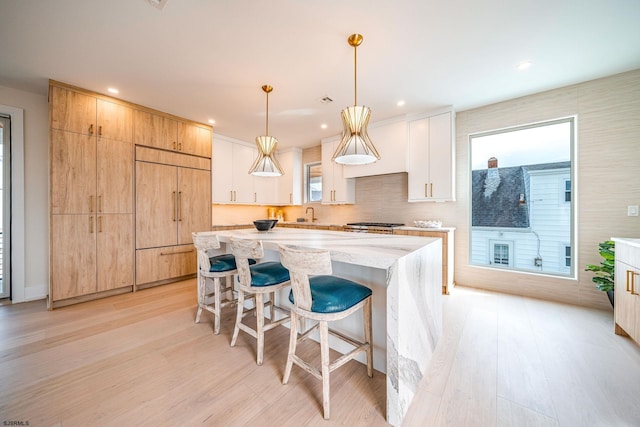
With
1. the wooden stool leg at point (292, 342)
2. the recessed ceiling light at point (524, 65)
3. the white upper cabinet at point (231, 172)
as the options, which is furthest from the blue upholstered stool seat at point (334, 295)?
the white upper cabinet at point (231, 172)

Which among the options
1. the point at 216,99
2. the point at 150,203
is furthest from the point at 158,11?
the point at 150,203

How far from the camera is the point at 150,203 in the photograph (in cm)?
355

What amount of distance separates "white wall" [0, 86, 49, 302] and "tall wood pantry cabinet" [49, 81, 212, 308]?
604mm

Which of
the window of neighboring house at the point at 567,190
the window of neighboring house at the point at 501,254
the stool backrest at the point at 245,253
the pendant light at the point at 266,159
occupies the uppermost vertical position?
the pendant light at the point at 266,159

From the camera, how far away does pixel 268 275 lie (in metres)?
1.92

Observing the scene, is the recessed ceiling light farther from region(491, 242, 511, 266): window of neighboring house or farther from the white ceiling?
region(491, 242, 511, 266): window of neighboring house

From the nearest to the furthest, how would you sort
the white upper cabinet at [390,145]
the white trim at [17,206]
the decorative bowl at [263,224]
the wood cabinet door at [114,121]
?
1. the decorative bowl at [263,224]
2. the white trim at [17,206]
3. the wood cabinet door at [114,121]
4. the white upper cabinet at [390,145]

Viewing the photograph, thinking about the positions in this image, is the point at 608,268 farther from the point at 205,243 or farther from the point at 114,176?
the point at 114,176

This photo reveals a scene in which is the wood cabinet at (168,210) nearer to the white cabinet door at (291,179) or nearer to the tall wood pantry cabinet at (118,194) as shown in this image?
the tall wood pantry cabinet at (118,194)

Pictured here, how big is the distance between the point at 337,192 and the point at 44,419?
13.3ft

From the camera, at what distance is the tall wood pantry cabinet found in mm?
2846

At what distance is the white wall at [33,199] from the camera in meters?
2.99

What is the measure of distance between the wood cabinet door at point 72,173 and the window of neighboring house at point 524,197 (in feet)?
16.9

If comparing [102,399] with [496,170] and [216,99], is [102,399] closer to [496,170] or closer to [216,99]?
[216,99]
